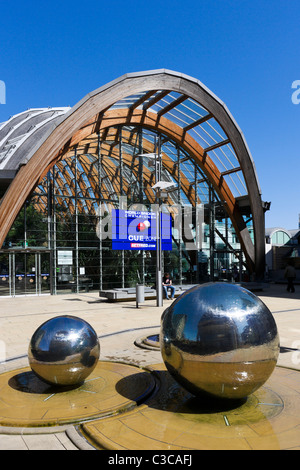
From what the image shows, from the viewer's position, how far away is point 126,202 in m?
27.7

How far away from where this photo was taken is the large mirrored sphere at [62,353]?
5539mm

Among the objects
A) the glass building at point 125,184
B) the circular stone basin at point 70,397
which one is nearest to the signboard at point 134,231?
the glass building at point 125,184

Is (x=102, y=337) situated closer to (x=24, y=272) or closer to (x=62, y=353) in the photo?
(x=62, y=353)

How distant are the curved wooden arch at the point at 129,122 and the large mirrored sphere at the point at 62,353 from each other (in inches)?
609

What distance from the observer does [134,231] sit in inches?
926

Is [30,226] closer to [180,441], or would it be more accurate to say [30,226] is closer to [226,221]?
[226,221]

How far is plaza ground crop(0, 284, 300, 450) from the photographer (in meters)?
4.28

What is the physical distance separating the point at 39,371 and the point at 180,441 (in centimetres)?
249

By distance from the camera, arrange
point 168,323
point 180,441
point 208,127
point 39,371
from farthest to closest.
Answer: point 208,127
point 39,371
point 168,323
point 180,441

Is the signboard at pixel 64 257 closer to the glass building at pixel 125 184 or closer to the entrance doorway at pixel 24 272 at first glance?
the glass building at pixel 125 184

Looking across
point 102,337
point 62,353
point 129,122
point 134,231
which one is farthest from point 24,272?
point 62,353

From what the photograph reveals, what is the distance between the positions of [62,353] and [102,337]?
180 inches

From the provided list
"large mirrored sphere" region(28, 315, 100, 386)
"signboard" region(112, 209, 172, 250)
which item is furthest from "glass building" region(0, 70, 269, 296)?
"large mirrored sphere" region(28, 315, 100, 386)
